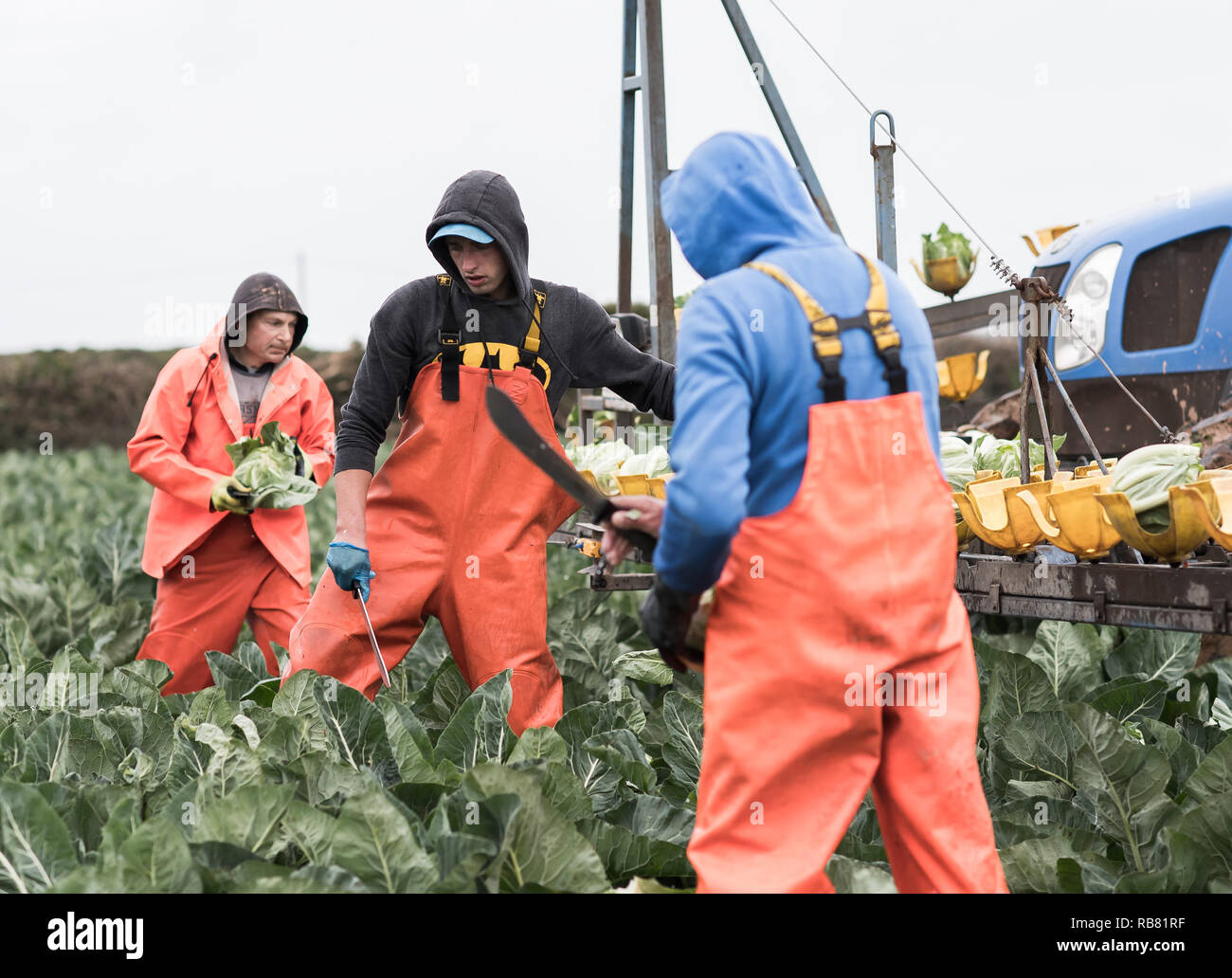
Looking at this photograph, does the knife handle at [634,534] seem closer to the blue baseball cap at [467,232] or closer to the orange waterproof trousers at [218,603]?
the blue baseball cap at [467,232]

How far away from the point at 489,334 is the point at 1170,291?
13.3 feet

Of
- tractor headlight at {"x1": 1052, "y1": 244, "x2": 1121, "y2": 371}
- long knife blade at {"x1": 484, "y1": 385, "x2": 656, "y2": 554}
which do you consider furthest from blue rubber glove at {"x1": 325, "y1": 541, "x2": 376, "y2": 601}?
tractor headlight at {"x1": 1052, "y1": 244, "x2": 1121, "y2": 371}

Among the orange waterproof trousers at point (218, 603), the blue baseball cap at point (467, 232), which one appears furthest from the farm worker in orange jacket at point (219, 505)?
the blue baseball cap at point (467, 232)

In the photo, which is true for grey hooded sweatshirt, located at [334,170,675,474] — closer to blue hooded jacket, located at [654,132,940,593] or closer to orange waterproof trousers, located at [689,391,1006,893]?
blue hooded jacket, located at [654,132,940,593]

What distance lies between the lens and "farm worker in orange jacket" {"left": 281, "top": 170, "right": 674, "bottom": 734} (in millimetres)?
3605

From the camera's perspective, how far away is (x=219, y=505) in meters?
4.88

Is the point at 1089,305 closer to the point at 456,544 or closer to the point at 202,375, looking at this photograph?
the point at 456,544

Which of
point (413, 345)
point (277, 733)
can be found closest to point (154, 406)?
point (413, 345)

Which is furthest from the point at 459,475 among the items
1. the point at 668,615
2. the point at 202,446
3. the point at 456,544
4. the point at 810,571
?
the point at 202,446
